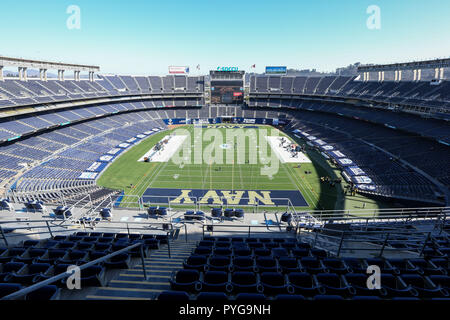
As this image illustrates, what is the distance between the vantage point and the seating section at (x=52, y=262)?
5114 millimetres

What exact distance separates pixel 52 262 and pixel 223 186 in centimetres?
2263

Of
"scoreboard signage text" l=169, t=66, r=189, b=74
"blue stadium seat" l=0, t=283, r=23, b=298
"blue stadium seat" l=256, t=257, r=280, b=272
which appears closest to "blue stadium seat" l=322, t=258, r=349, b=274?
"blue stadium seat" l=256, t=257, r=280, b=272

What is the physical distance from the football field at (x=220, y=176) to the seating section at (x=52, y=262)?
10312 millimetres

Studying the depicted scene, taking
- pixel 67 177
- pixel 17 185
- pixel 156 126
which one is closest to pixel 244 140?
pixel 156 126

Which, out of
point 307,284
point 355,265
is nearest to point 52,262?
point 307,284

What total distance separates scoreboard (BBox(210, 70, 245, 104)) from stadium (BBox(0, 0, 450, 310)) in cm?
41

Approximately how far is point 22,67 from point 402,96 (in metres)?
73.0

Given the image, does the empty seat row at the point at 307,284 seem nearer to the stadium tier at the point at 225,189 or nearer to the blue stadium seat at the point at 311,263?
the stadium tier at the point at 225,189

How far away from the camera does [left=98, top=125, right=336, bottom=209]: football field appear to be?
2667 centimetres

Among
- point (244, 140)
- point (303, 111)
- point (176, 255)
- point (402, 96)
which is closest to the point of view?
point (176, 255)

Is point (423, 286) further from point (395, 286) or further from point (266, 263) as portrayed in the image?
point (266, 263)

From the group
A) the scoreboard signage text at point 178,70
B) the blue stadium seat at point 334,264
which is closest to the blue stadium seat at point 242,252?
the blue stadium seat at point 334,264

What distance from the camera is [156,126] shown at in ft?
196

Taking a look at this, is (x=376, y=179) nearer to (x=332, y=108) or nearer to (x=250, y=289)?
(x=250, y=289)
